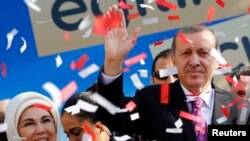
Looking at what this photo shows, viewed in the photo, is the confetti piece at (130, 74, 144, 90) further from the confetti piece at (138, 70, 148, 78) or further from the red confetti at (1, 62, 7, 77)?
the red confetti at (1, 62, 7, 77)

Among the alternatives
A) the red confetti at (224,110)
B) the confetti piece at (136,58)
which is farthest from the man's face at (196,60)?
the confetti piece at (136,58)

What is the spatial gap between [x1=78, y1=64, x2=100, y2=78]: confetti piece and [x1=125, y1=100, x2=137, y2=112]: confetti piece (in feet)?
1.73

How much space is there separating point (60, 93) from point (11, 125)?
0.46 m

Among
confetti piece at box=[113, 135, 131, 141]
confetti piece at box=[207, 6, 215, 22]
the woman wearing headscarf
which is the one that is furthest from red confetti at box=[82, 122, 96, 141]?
confetti piece at box=[207, 6, 215, 22]

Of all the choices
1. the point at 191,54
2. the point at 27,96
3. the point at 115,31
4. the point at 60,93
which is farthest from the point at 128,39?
the point at 60,93

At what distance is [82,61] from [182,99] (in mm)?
745

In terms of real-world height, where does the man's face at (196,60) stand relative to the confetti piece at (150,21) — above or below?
below

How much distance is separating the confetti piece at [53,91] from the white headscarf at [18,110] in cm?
23

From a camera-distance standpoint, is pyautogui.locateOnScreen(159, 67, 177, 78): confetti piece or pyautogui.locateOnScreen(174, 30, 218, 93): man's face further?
pyautogui.locateOnScreen(159, 67, 177, 78): confetti piece

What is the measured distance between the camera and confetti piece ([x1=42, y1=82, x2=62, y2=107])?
2404 mm

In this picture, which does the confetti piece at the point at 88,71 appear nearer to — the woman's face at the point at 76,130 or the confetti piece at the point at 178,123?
the woman's face at the point at 76,130

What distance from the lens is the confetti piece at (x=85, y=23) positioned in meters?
2.65

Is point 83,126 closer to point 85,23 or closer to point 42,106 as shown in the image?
point 42,106

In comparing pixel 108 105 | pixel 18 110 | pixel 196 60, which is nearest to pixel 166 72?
pixel 196 60
